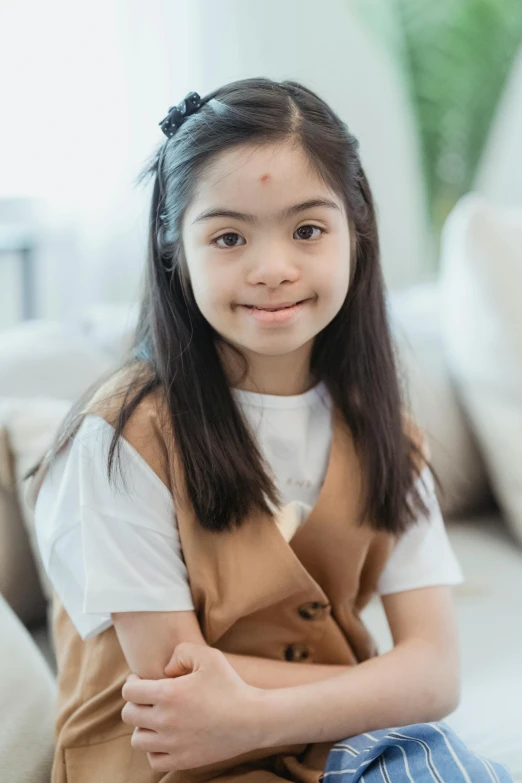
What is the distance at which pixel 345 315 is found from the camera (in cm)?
100

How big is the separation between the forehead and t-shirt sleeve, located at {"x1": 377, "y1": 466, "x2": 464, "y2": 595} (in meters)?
0.41

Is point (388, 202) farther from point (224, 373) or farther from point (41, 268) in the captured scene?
point (224, 373)

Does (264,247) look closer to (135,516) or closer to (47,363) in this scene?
(135,516)

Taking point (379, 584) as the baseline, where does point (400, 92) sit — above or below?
above

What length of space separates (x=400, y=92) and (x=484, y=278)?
1.19 metres

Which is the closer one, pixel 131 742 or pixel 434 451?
pixel 131 742

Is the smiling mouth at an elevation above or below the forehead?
below

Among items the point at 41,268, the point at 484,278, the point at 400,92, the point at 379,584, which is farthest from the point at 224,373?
the point at 400,92

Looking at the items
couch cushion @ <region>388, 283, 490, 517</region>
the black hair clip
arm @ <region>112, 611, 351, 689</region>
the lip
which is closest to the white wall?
couch cushion @ <region>388, 283, 490, 517</region>

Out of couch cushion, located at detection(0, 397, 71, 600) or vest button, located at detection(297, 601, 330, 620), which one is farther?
couch cushion, located at detection(0, 397, 71, 600)

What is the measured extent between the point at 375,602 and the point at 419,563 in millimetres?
405

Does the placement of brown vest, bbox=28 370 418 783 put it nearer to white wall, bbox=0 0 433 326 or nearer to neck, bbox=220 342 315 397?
neck, bbox=220 342 315 397

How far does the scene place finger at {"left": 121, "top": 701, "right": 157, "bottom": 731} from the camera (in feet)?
2.69

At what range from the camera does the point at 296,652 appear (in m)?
0.96
